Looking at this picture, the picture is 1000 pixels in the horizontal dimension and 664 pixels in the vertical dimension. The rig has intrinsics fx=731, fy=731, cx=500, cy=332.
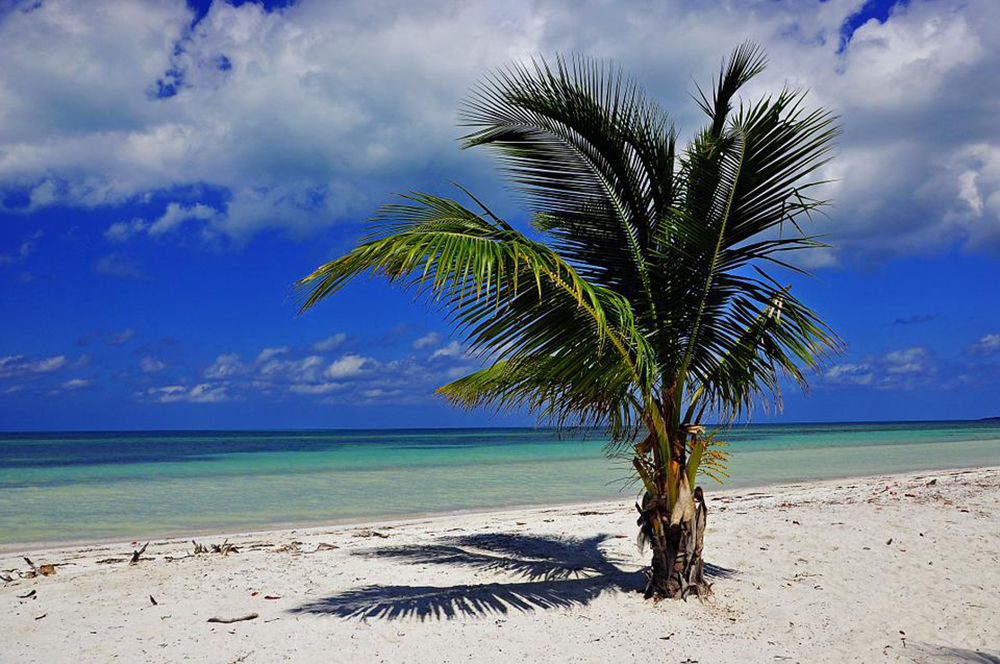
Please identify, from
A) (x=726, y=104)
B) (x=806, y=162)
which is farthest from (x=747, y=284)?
(x=726, y=104)

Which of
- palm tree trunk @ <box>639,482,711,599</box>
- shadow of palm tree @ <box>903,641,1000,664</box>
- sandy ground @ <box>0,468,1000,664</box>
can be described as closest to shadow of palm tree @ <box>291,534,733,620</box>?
sandy ground @ <box>0,468,1000,664</box>

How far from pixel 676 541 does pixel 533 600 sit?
3.85 feet

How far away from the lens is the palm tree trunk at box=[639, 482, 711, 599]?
215 inches

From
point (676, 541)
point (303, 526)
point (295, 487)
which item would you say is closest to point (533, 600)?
point (676, 541)

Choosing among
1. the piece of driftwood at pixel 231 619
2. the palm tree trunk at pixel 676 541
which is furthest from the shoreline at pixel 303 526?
the palm tree trunk at pixel 676 541

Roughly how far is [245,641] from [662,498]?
307cm

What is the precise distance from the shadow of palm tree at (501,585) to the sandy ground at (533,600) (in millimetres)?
24

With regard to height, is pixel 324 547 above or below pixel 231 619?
below

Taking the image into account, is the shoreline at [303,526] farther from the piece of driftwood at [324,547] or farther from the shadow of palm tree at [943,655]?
the shadow of palm tree at [943,655]

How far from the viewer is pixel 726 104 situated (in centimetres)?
568

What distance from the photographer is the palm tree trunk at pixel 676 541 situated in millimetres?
5449

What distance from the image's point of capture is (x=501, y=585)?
6.07m

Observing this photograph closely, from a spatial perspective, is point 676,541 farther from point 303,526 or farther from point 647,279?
point 303,526

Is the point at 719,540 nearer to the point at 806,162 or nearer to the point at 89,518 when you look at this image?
the point at 806,162
